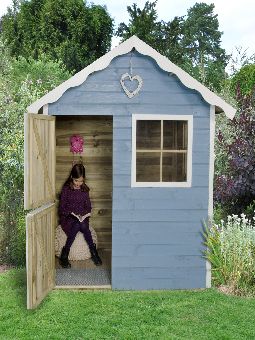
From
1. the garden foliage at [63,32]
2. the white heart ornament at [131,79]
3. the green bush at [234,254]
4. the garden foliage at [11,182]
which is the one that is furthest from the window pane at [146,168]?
the garden foliage at [63,32]

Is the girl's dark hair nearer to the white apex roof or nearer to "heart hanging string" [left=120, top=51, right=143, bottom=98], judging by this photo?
the white apex roof

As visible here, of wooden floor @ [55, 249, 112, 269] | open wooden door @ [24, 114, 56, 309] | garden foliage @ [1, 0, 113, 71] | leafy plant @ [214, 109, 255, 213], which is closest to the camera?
open wooden door @ [24, 114, 56, 309]

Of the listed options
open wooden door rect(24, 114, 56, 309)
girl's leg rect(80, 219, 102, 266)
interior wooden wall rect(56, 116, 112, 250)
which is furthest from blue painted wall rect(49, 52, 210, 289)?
interior wooden wall rect(56, 116, 112, 250)

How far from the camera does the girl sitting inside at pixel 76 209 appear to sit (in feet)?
32.2

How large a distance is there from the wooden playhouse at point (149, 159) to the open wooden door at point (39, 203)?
4 centimetres

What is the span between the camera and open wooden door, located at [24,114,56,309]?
7.22m

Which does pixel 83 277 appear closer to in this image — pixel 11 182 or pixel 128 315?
pixel 128 315

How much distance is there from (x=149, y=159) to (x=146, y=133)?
376 millimetres

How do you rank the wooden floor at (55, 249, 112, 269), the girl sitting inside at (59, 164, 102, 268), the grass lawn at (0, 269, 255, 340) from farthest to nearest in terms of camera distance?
the girl sitting inside at (59, 164, 102, 268)
the wooden floor at (55, 249, 112, 269)
the grass lawn at (0, 269, 255, 340)

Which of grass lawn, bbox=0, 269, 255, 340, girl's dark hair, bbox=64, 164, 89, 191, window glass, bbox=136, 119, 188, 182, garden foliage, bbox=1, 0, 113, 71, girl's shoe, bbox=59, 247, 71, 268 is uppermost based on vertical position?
garden foliage, bbox=1, 0, 113, 71

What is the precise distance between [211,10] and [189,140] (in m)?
41.1

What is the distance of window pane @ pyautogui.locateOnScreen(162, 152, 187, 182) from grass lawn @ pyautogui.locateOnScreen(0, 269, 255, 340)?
1.65 meters

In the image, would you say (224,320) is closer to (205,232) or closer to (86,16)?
(205,232)

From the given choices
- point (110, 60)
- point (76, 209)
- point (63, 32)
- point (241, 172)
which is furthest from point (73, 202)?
point (63, 32)
